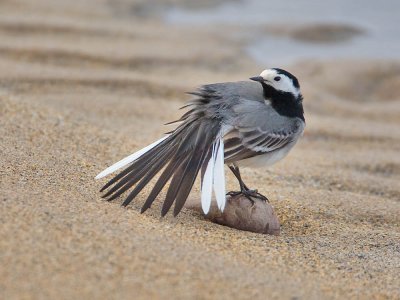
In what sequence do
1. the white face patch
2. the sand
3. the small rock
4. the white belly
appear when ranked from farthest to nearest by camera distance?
the white face patch → the white belly → the small rock → the sand

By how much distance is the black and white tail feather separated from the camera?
13.7 feet

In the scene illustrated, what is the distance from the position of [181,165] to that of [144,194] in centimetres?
42

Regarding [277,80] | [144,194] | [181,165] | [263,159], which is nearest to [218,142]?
[181,165]

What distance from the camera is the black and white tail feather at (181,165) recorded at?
165 inches

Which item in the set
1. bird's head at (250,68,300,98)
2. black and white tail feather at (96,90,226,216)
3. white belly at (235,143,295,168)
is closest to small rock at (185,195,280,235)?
black and white tail feather at (96,90,226,216)

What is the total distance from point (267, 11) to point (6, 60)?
7.30m

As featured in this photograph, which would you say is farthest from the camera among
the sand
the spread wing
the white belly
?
the white belly

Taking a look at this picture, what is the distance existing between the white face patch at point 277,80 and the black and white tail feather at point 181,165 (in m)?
0.40

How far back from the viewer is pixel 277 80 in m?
4.93

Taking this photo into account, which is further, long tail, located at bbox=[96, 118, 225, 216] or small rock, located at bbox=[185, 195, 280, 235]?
small rock, located at bbox=[185, 195, 280, 235]

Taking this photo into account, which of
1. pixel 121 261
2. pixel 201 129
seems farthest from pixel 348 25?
pixel 121 261

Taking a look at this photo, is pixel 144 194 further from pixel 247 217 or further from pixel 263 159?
pixel 263 159

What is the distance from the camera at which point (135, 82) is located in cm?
831

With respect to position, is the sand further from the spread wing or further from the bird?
the spread wing
